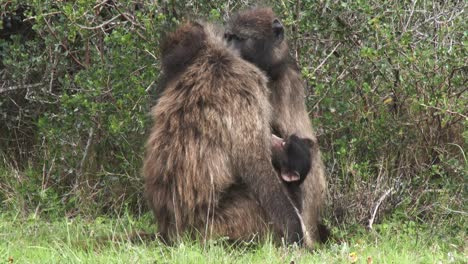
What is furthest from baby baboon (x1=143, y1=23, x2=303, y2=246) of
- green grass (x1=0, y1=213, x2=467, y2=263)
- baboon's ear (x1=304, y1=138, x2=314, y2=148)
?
baboon's ear (x1=304, y1=138, x2=314, y2=148)

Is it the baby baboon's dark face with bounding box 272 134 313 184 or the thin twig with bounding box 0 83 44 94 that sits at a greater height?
the baby baboon's dark face with bounding box 272 134 313 184

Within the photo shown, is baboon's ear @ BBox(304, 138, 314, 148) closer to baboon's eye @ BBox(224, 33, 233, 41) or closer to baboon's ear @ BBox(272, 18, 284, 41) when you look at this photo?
baboon's ear @ BBox(272, 18, 284, 41)

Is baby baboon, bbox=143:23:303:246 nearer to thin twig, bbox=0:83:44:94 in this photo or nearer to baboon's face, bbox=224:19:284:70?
baboon's face, bbox=224:19:284:70

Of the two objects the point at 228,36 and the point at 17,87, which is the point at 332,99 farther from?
the point at 17,87

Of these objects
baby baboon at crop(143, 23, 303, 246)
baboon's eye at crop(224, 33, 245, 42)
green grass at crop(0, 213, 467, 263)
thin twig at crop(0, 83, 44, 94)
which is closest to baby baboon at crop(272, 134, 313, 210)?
baby baboon at crop(143, 23, 303, 246)

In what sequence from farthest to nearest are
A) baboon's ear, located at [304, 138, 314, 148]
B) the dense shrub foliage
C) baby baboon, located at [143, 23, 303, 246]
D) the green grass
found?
1. the dense shrub foliage
2. baboon's ear, located at [304, 138, 314, 148]
3. baby baboon, located at [143, 23, 303, 246]
4. the green grass

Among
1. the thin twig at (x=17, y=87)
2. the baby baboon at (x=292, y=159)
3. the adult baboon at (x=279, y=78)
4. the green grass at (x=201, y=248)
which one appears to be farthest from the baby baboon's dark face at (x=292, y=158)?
the thin twig at (x=17, y=87)

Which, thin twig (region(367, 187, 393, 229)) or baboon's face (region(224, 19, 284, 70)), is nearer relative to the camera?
baboon's face (region(224, 19, 284, 70))

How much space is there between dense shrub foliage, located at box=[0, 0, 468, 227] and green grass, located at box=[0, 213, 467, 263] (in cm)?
52

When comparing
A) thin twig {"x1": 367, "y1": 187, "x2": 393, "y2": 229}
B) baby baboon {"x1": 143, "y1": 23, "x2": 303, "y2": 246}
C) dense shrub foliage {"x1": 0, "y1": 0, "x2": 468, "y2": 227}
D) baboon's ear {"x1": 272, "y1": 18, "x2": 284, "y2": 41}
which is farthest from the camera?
dense shrub foliage {"x1": 0, "y1": 0, "x2": 468, "y2": 227}

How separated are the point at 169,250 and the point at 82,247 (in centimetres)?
55

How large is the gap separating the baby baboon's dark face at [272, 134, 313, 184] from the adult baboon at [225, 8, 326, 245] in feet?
1.00

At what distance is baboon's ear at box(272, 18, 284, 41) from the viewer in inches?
217

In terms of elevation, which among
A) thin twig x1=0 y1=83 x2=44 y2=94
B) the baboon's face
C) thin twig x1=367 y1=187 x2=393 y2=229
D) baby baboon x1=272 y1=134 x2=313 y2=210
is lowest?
thin twig x1=367 y1=187 x2=393 y2=229
